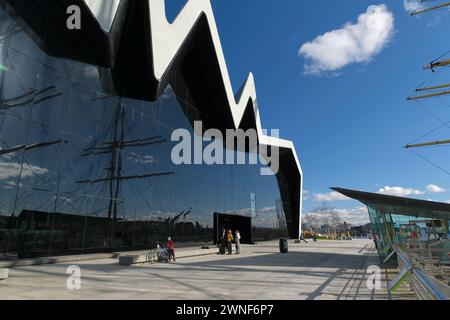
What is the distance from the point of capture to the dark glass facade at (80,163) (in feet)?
35.4

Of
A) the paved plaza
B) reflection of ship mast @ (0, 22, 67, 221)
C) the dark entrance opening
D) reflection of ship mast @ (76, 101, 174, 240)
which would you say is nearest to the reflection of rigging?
reflection of ship mast @ (76, 101, 174, 240)

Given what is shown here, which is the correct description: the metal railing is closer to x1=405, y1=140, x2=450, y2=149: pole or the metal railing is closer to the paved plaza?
the paved plaza

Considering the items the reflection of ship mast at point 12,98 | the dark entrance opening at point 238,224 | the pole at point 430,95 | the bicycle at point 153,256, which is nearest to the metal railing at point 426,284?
the bicycle at point 153,256

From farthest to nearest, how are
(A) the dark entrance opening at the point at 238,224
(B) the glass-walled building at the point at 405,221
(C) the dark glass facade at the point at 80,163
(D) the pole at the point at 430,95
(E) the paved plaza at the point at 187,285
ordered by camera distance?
1. (D) the pole at the point at 430,95
2. (A) the dark entrance opening at the point at 238,224
3. (B) the glass-walled building at the point at 405,221
4. (C) the dark glass facade at the point at 80,163
5. (E) the paved plaza at the point at 187,285

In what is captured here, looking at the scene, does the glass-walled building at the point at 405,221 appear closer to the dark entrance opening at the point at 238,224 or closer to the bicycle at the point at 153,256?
the bicycle at the point at 153,256

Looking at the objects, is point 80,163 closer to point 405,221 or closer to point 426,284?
point 426,284

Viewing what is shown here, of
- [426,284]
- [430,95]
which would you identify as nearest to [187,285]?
[426,284]

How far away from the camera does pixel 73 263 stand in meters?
12.0

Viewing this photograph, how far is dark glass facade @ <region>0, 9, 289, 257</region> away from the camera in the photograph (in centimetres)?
1080

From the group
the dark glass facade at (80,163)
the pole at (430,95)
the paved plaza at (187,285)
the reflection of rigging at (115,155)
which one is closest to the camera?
the paved plaza at (187,285)

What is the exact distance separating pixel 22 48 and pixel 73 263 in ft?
24.8

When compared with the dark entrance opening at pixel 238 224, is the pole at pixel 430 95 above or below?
above
